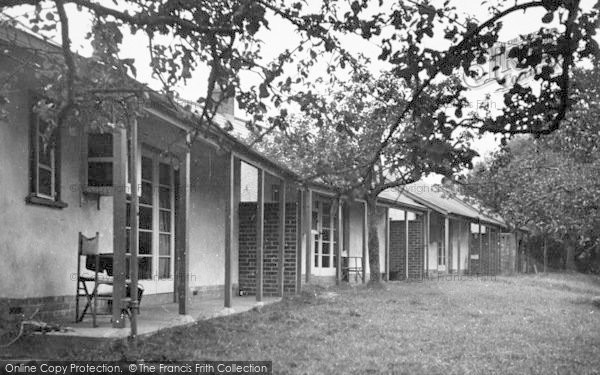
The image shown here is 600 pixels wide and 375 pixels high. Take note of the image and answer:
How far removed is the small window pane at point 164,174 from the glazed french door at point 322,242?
6998 millimetres

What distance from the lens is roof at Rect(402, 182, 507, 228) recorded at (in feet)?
78.5

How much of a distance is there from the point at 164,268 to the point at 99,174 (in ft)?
10.4

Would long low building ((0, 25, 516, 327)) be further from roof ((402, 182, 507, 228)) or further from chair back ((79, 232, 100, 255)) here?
roof ((402, 182, 507, 228))

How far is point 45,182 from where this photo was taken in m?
9.12

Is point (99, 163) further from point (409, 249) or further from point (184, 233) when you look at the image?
point (409, 249)

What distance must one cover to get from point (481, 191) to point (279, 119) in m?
16.7

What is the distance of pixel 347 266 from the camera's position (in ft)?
72.2

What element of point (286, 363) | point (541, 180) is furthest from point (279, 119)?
point (541, 180)

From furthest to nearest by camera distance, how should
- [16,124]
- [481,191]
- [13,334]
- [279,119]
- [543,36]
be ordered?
1. [481,191]
2. [16,124]
3. [13,334]
4. [279,119]
5. [543,36]

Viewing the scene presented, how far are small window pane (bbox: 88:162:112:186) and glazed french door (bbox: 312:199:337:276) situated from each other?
9852mm

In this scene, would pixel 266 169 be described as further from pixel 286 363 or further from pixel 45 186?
pixel 286 363

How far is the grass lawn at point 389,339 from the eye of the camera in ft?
26.1

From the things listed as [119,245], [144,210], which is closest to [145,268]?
[144,210]

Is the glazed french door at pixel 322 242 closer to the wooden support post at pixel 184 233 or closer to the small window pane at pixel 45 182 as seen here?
the wooden support post at pixel 184 233
